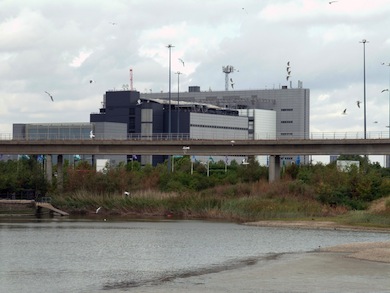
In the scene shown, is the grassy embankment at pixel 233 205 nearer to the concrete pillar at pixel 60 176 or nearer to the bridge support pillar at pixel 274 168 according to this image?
the bridge support pillar at pixel 274 168

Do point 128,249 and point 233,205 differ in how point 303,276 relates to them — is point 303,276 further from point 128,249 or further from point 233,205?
point 233,205

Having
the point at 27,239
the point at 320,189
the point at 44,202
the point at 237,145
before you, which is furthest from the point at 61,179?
the point at 27,239

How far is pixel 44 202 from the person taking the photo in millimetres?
142500

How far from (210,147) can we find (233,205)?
59.8ft

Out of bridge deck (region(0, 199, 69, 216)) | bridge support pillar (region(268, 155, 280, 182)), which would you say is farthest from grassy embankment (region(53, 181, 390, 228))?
bridge support pillar (region(268, 155, 280, 182))

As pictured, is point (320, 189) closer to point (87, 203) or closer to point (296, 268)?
point (87, 203)

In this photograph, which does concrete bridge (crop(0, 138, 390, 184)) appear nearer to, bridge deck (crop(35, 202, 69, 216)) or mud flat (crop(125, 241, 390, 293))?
bridge deck (crop(35, 202, 69, 216))

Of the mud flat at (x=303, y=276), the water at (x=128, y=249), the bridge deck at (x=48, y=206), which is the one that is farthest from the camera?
the bridge deck at (x=48, y=206)

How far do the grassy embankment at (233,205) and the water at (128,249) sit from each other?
1085 cm

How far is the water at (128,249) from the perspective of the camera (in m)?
60.2

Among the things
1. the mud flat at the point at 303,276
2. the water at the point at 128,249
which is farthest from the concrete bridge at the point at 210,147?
the mud flat at the point at 303,276

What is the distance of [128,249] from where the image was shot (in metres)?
80.4

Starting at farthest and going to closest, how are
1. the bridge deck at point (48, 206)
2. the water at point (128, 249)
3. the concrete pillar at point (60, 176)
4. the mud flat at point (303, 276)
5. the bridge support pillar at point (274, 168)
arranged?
1. the concrete pillar at point (60, 176)
2. the bridge support pillar at point (274, 168)
3. the bridge deck at point (48, 206)
4. the water at point (128, 249)
5. the mud flat at point (303, 276)

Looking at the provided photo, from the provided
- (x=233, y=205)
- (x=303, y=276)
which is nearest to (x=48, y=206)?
(x=233, y=205)
